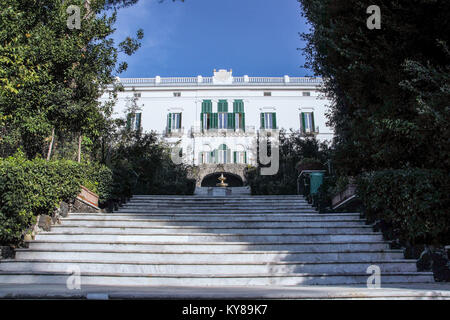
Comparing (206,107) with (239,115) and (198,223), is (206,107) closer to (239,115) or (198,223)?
(239,115)

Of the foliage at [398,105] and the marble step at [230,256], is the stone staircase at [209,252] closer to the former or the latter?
the marble step at [230,256]

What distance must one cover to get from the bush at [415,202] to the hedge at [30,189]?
5137 millimetres

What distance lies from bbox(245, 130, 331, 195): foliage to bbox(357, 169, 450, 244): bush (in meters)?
6.24

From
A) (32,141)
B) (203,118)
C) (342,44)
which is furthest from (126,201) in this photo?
(203,118)

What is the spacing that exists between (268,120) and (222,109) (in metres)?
3.46

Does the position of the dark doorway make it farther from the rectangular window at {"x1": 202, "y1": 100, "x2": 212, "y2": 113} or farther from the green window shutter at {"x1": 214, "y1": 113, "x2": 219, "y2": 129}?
the rectangular window at {"x1": 202, "y1": 100, "x2": 212, "y2": 113}

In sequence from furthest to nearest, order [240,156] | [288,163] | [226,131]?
[226,131] < [240,156] < [288,163]

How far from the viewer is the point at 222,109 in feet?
81.1

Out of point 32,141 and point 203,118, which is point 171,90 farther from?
point 32,141

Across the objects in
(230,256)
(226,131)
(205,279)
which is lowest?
(205,279)

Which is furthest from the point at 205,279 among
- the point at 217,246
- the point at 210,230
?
the point at 210,230

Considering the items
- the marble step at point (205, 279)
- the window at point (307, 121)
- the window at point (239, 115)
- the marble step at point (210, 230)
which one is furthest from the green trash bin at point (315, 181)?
the window at point (307, 121)

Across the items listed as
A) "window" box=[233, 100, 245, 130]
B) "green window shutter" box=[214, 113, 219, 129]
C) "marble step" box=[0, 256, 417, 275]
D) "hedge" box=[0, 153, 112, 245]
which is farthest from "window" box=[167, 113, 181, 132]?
"marble step" box=[0, 256, 417, 275]

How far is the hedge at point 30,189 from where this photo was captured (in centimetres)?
497
